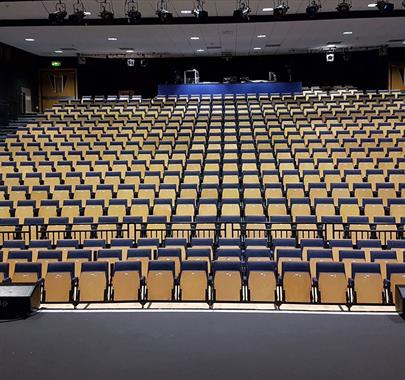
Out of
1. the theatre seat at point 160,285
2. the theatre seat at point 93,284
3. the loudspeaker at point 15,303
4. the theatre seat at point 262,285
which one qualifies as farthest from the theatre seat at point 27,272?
the loudspeaker at point 15,303

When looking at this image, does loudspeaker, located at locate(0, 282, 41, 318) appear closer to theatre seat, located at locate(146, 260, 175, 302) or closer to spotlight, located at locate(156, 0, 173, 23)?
theatre seat, located at locate(146, 260, 175, 302)

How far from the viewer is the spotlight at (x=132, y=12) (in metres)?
10.5

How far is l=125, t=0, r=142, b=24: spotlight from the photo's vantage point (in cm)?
1048

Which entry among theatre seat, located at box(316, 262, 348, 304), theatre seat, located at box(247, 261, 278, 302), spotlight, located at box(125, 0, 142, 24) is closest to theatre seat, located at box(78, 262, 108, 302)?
theatre seat, located at box(247, 261, 278, 302)

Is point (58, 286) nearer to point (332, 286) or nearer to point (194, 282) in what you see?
point (194, 282)

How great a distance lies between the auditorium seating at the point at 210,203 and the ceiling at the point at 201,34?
210 cm

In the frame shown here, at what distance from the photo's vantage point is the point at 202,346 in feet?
9.11

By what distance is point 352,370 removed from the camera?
2439 millimetres

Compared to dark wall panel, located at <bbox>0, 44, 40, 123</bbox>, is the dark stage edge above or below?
below

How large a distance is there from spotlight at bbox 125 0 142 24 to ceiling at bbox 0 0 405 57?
0.17 metres

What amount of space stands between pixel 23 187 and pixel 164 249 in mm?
3695

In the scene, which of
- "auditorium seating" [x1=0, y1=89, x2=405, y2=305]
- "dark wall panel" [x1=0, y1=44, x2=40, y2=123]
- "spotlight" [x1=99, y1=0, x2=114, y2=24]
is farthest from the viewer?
"dark wall panel" [x1=0, y1=44, x2=40, y2=123]

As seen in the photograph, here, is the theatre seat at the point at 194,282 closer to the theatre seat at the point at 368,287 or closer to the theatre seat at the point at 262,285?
the theatre seat at the point at 262,285

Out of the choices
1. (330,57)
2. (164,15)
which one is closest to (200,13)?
(164,15)
